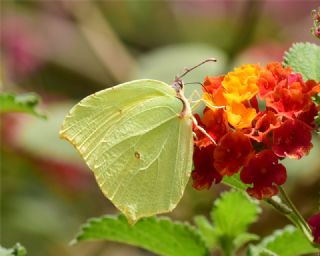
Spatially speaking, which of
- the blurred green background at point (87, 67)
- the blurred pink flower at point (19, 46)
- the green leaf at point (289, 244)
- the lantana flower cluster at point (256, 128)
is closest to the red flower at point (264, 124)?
the lantana flower cluster at point (256, 128)

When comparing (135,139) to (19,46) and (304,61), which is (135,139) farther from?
(19,46)

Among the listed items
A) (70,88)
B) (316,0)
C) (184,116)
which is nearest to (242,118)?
(184,116)

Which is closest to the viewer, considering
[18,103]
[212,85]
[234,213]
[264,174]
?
[264,174]

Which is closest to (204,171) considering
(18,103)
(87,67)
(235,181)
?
(235,181)

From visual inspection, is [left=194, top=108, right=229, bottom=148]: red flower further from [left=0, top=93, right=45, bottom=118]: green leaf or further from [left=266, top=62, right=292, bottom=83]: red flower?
[left=0, top=93, right=45, bottom=118]: green leaf

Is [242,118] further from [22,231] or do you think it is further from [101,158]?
[22,231]

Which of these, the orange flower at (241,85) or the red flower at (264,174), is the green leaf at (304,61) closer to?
the orange flower at (241,85)

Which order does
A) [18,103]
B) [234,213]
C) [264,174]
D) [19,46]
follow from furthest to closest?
[19,46], [18,103], [234,213], [264,174]
